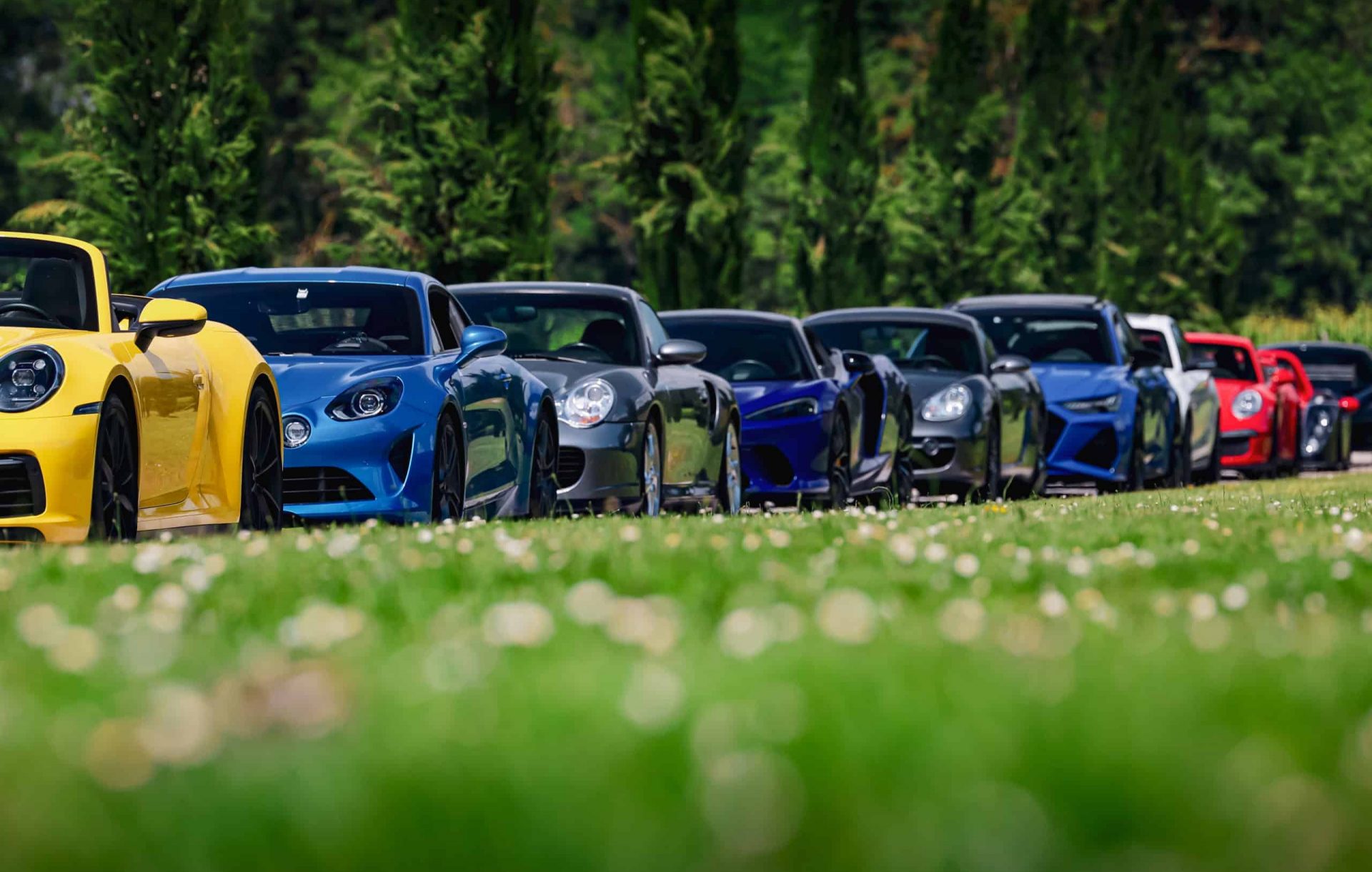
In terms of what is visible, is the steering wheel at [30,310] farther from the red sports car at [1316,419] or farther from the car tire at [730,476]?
the red sports car at [1316,419]

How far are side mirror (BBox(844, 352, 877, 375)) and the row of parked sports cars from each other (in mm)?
22

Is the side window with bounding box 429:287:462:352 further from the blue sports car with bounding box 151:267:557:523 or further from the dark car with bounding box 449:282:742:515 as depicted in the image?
the dark car with bounding box 449:282:742:515

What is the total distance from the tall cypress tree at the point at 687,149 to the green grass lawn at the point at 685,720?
25.3 m

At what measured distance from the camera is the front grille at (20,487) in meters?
9.14

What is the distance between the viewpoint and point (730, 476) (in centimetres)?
1608

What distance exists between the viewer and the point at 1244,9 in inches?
2694

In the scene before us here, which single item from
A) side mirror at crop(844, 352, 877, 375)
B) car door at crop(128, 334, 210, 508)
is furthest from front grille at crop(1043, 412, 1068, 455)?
car door at crop(128, 334, 210, 508)

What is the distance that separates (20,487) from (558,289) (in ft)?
21.2

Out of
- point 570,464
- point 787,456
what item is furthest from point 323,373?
point 787,456

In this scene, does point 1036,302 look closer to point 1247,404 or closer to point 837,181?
point 1247,404

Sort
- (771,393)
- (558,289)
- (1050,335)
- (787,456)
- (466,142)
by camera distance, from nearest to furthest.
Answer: (558,289)
(787,456)
(771,393)
(1050,335)
(466,142)

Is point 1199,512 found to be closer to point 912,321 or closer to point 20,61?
point 912,321

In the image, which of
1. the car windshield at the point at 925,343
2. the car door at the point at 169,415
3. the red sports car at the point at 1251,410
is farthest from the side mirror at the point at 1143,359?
the car door at the point at 169,415

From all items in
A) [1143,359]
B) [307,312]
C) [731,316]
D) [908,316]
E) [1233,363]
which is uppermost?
[307,312]
